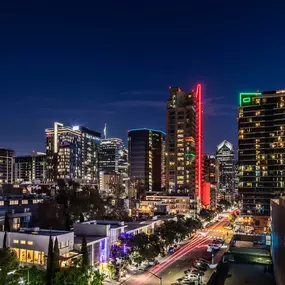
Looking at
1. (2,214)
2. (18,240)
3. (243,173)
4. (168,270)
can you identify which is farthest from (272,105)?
(18,240)

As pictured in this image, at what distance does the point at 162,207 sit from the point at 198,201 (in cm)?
4151

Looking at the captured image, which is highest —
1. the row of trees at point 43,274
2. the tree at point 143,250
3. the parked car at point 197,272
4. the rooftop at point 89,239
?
the rooftop at point 89,239

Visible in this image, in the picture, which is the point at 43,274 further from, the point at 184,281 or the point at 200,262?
the point at 200,262

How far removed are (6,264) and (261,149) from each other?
112 metres

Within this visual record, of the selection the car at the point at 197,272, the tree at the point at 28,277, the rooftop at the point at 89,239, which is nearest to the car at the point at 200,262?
the car at the point at 197,272

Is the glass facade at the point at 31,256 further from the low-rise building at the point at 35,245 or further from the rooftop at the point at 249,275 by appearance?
the rooftop at the point at 249,275

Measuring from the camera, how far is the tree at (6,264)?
151ft

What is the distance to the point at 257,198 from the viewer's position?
14038 cm

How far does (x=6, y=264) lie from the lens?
47.5 meters

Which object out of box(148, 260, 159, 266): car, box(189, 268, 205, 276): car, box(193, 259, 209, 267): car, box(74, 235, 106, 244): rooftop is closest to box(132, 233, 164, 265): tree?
box(148, 260, 159, 266): car

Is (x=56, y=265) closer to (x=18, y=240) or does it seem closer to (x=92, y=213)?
(x=18, y=240)

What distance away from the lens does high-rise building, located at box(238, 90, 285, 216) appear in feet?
449

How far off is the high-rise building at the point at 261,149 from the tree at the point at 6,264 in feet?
355

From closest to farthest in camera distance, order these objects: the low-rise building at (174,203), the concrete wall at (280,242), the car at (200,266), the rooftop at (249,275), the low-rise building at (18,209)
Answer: the concrete wall at (280,242), the car at (200,266), the rooftop at (249,275), the low-rise building at (18,209), the low-rise building at (174,203)
